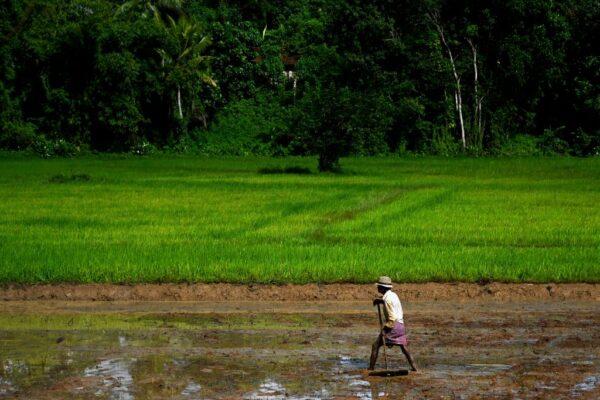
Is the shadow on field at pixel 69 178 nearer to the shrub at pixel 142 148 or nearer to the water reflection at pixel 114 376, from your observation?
the shrub at pixel 142 148

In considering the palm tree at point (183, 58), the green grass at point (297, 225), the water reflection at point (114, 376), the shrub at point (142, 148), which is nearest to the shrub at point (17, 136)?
the shrub at point (142, 148)

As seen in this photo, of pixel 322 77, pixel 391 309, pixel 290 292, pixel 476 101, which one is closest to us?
pixel 391 309

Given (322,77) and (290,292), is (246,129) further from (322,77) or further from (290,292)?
(290,292)

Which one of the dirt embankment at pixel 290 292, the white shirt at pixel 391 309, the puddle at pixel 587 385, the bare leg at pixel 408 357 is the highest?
the white shirt at pixel 391 309

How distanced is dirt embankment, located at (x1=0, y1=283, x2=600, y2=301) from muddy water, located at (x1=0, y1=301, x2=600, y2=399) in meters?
0.39

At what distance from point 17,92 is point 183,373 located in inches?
1687

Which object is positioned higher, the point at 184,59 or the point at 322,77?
the point at 184,59

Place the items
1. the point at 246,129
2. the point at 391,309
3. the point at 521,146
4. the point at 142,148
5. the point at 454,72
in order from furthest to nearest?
the point at 246,129
the point at 521,146
the point at 142,148
the point at 454,72
the point at 391,309

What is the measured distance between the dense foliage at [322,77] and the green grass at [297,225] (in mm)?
10877

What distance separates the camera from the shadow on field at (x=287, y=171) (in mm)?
35250

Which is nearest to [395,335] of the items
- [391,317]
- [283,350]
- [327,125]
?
[391,317]

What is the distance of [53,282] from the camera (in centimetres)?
1248

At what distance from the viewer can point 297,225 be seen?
1916cm

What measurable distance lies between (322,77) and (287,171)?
42.9 feet
